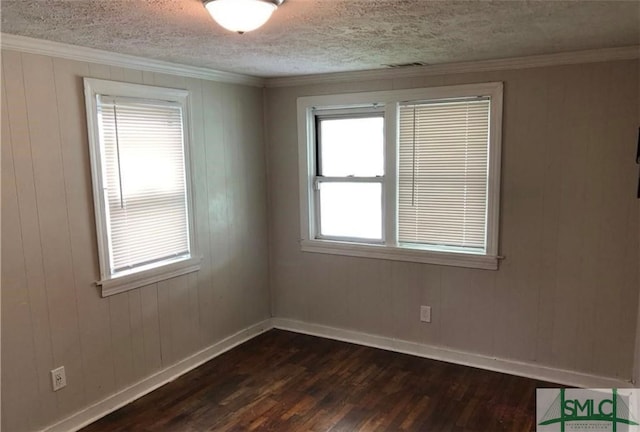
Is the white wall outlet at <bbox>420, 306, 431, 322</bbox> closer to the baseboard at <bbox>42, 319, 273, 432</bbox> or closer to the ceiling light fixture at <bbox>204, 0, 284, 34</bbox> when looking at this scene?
the baseboard at <bbox>42, 319, 273, 432</bbox>

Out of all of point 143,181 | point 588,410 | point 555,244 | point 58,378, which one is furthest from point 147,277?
point 588,410

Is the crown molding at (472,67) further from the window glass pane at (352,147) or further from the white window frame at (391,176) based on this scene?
the window glass pane at (352,147)

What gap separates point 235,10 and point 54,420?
2.48m

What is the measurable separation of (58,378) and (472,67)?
3303 millimetres

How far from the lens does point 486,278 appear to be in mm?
3428

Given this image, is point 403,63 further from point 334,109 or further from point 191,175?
point 191,175

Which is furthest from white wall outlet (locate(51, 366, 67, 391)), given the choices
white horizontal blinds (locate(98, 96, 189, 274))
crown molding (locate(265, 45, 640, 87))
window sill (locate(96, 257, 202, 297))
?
crown molding (locate(265, 45, 640, 87))

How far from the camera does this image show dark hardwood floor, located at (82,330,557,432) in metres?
2.83

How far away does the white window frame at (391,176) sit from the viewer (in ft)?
10.8

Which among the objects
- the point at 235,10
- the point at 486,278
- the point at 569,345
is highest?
the point at 235,10

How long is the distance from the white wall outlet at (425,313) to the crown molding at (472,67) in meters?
1.79

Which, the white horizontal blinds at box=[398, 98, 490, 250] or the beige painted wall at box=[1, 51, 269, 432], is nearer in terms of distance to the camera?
the beige painted wall at box=[1, 51, 269, 432]

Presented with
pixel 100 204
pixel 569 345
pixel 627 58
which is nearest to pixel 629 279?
pixel 569 345

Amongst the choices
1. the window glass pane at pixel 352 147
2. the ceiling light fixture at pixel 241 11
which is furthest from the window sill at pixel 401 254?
the ceiling light fixture at pixel 241 11
